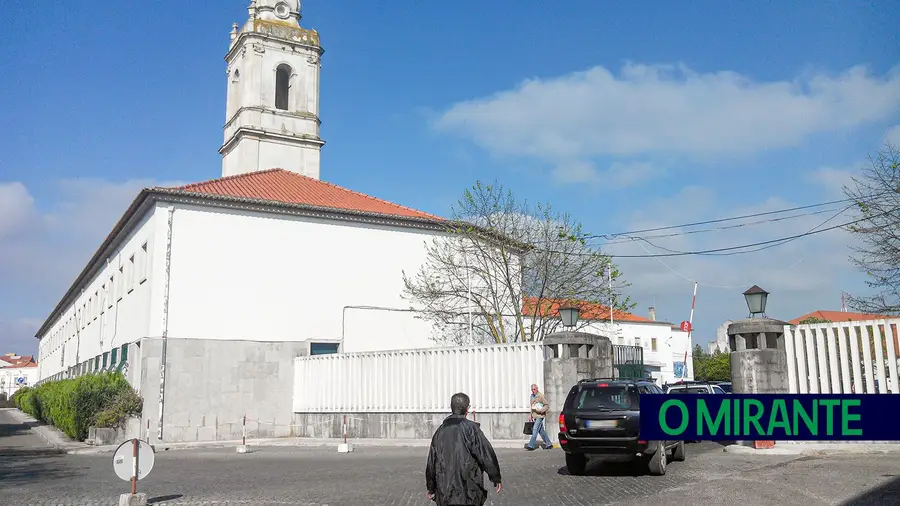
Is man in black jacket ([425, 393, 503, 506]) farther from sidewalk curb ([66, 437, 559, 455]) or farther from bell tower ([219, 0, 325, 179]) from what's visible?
bell tower ([219, 0, 325, 179])

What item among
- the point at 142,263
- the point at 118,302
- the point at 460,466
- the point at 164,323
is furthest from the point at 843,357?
the point at 118,302

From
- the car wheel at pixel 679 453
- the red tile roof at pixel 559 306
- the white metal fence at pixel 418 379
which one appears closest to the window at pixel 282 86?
the white metal fence at pixel 418 379

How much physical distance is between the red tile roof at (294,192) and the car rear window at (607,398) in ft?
56.7

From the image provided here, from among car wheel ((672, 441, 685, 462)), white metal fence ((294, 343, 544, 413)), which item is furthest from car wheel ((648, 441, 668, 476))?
white metal fence ((294, 343, 544, 413))

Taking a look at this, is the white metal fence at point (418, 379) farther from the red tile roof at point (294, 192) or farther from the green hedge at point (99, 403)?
the red tile roof at point (294, 192)

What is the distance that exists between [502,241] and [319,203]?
6916 mm

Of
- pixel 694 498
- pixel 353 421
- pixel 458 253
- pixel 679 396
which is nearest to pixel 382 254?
pixel 458 253

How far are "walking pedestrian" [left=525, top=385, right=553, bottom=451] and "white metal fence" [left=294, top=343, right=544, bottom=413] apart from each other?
1.57 m

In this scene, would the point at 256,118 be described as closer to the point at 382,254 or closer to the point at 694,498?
the point at 382,254

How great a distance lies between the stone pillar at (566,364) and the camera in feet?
62.1

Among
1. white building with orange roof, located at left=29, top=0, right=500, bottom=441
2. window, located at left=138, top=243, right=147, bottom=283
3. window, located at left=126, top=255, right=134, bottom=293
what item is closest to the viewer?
white building with orange roof, located at left=29, top=0, right=500, bottom=441

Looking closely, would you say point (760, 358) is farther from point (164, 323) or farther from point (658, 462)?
point (164, 323)

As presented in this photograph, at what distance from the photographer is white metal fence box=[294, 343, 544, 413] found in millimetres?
20297

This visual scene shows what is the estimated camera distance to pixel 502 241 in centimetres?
2845
